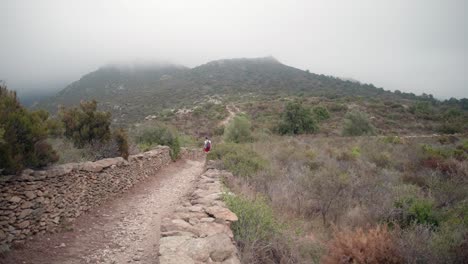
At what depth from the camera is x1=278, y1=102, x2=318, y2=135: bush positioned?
29953mm

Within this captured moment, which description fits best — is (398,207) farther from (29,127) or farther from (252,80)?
(252,80)

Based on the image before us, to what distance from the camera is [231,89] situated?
59031 mm

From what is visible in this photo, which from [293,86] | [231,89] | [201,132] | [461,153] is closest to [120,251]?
[461,153]

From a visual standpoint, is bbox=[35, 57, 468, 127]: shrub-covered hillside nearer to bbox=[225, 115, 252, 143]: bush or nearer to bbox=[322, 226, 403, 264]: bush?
bbox=[225, 115, 252, 143]: bush

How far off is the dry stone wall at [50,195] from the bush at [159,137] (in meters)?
8.79

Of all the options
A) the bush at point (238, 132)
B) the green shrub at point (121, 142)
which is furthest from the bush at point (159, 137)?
the green shrub at point (121, 142)

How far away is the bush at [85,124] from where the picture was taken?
10758 mm

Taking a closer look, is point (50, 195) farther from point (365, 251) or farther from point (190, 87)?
point (190, 87)

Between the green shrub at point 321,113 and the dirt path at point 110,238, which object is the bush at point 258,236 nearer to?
the dirt path at point 110,238

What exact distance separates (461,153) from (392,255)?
13.4 metres

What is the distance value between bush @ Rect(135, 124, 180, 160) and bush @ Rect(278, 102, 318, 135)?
15.0 m

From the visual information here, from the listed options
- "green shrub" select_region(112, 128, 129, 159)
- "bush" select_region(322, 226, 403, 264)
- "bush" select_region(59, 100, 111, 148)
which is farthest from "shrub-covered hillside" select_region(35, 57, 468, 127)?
"bush" select_region(322, 226, 403, 264)

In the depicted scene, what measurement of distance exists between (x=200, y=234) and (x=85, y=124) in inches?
346

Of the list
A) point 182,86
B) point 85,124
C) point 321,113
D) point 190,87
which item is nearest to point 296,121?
point 321,113
